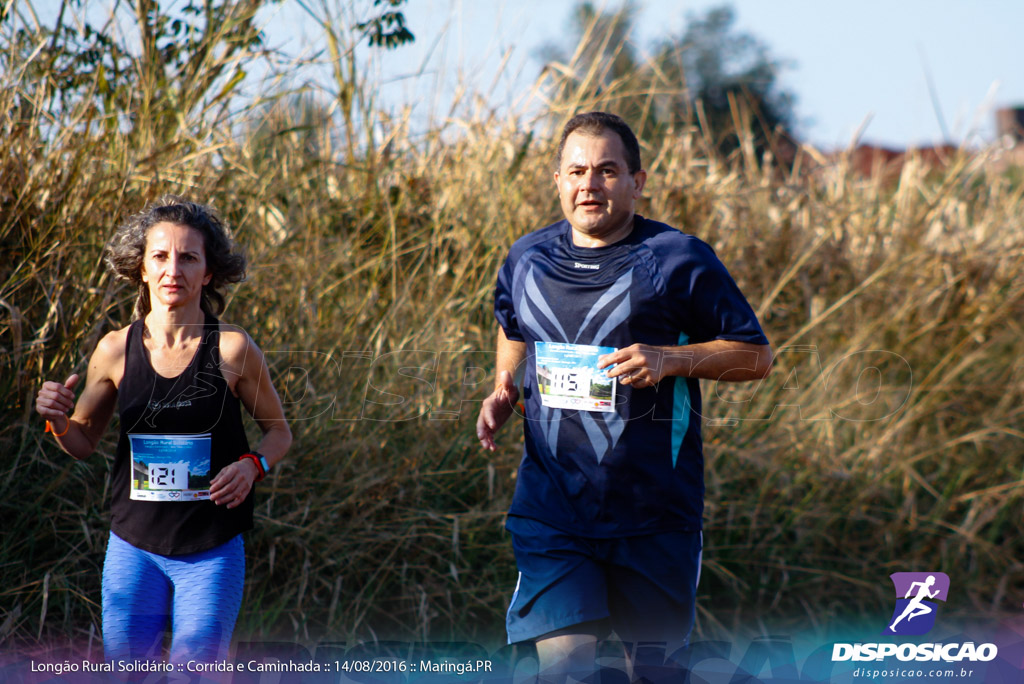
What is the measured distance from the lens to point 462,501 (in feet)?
14.1

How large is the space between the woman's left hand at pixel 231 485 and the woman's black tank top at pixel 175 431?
7 cm

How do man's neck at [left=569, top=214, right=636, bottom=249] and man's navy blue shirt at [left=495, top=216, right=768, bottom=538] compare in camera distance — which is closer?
man's navy blue shirt at [left=495, top=216, right=768, bottom=538]

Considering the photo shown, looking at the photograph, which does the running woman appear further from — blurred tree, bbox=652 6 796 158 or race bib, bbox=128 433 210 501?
blurred tree, bbox=652 6 796 158

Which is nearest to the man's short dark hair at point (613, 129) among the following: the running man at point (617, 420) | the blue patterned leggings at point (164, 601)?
the running man at point (617, 420)

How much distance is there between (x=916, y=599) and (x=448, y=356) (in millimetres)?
2390

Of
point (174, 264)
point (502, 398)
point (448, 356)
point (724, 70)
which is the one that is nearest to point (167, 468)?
point (174, 264)

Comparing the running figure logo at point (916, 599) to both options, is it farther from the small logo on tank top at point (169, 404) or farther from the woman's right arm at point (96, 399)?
the woman's right arm at point (96, 399)

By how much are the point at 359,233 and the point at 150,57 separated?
4.22 ft

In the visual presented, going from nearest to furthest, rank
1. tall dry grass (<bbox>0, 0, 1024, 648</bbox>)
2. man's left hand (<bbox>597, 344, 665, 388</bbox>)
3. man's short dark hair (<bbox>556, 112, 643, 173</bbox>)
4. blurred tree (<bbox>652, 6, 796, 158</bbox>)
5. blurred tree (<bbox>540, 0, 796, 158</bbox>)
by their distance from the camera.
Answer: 1. man's left hand (<bbox>597, 344, 665, 388</bbox>)
2. man's short dark hair (<bbox>556, 112, 643, 173</bbox>)
3. tall dry grass (<bbox>0, 0, 1024, 648</bbox>)
4. blurred tree (<bbox>540, 0, 796, 158</bbox>)
5. blurred tree (<bbox>652, 6, 796, 158</bbox>)

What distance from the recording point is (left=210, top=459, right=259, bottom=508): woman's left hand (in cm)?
256

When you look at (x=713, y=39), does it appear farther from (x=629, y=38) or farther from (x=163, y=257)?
(x=163, y=257)

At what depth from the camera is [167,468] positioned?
2607mm

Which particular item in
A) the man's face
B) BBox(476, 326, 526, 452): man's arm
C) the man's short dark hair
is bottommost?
BBox(476, 326, 526, 452): man's arm

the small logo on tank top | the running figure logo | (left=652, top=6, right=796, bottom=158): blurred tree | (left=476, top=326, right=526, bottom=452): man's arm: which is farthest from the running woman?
(left=652, top=6, right=796, bottom=158): blurred tree
